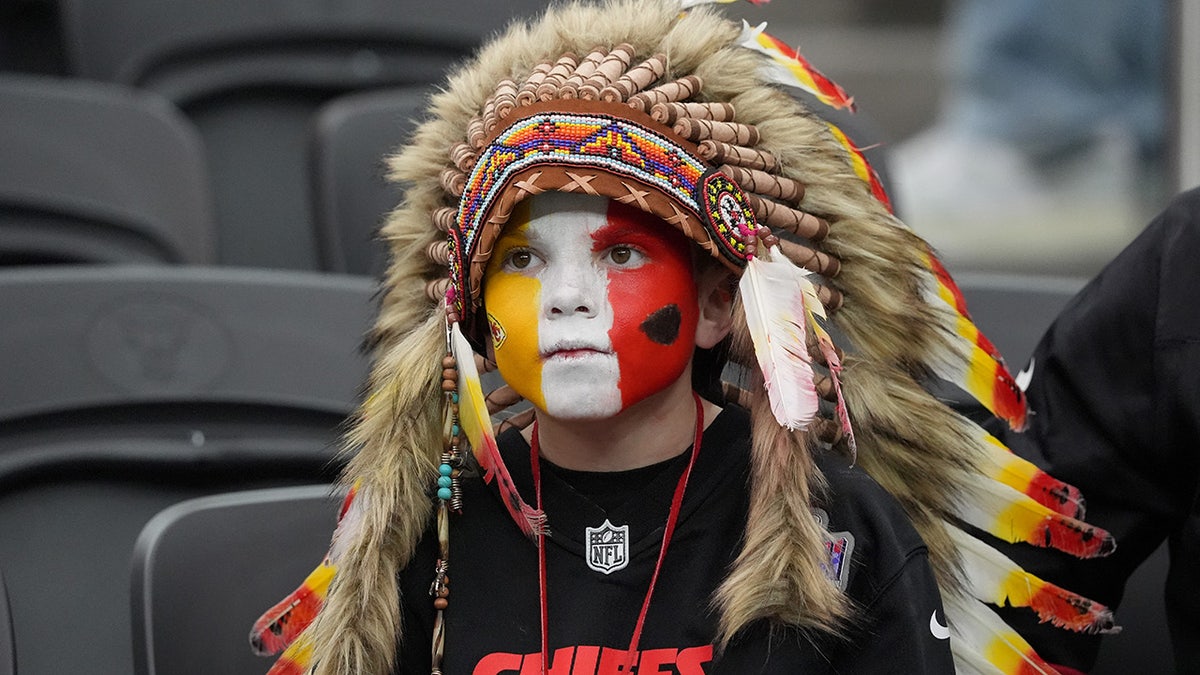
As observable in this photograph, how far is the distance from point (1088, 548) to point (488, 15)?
1882 millimetres

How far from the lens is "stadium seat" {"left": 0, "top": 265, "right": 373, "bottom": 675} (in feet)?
5.70

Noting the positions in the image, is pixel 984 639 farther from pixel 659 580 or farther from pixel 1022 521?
pixel 659 580

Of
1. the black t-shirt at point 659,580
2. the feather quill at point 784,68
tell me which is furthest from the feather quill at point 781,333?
the feather quill at point 784,68

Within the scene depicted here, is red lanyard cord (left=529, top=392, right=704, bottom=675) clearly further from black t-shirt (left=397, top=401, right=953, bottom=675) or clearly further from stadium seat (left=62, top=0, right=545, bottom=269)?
stadium seat (left=62, top=0, right=545, bottom=269)

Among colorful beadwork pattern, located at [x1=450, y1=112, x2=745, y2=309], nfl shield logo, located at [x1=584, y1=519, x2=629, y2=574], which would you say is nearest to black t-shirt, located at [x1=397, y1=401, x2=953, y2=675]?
nfl shield logo, located at [x1=584, y1=519, x2=629, y2=574]

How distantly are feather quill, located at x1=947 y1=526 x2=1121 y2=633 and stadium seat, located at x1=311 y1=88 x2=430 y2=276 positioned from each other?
1.31 metres

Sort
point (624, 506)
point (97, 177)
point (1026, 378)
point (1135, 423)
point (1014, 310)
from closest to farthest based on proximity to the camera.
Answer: point (624, 506), point (1135, 423), point (1026, 378), point (1014, 310), point (97, 177)

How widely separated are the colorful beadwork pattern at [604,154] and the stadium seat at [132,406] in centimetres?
60

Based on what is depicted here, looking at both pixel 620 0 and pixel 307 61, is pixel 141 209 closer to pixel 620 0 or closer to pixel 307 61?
pixel 307 61

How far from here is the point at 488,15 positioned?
2973 millimetres

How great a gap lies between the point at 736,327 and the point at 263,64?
1831 millimetres

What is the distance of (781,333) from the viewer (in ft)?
4.12

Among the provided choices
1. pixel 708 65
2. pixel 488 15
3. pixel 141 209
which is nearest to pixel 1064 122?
pixel 488 15

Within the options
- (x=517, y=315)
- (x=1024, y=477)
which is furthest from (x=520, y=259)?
(x=1024, y=477)
